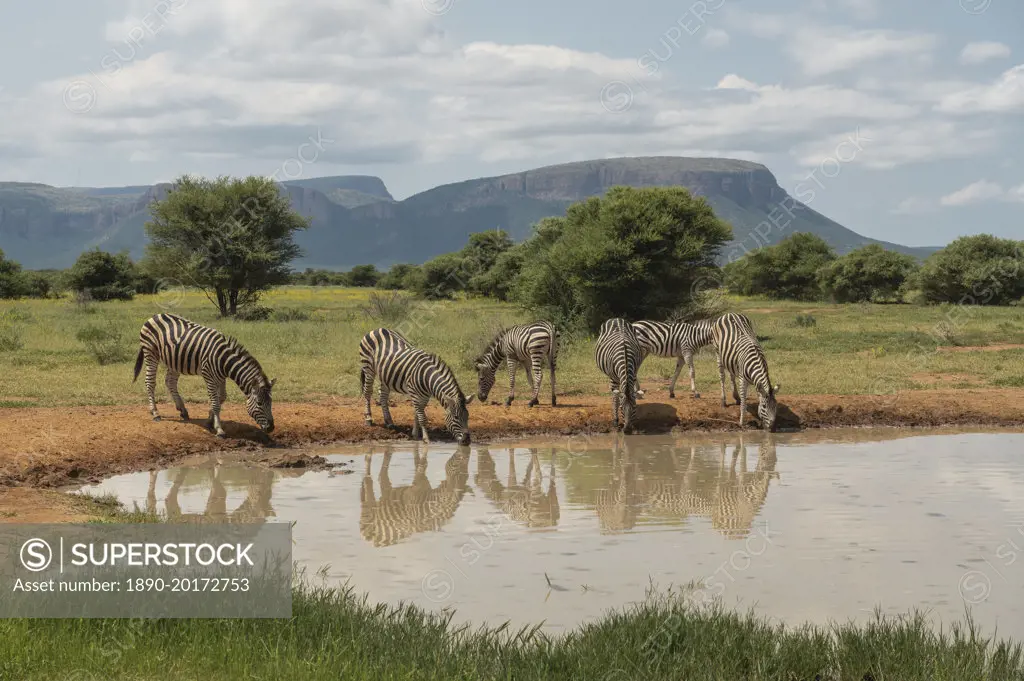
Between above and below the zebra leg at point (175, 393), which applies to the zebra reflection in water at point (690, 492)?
below

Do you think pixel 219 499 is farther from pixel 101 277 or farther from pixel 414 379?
pixel 101 277

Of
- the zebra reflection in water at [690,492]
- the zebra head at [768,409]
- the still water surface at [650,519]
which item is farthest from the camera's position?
the zebra head at [768,409]

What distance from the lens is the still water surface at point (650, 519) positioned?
802cm

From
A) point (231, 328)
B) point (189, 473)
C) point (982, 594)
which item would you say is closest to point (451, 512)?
point (189, 473)

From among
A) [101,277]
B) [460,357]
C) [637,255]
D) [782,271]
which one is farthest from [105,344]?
[782,271]

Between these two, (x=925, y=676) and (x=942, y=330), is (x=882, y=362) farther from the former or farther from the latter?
(x=925, y=676)

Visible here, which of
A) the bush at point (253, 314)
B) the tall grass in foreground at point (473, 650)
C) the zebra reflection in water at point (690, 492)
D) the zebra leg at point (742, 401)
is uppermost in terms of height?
the bush at point (253, 314)

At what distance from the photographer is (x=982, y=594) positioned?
26.3ft

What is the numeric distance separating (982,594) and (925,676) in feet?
8.19

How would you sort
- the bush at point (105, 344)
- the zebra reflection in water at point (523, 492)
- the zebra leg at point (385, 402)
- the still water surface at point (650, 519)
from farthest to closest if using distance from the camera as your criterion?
the bush at point (105, 344)
the zebra leg at point (385, 402)
the zebra reflection in water at point (523, 492)
the still water surface at point (650, 519)

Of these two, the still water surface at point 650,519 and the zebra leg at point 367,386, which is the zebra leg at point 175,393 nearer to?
the still water surface at point 650,519

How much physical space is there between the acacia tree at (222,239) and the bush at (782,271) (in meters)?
33.5
